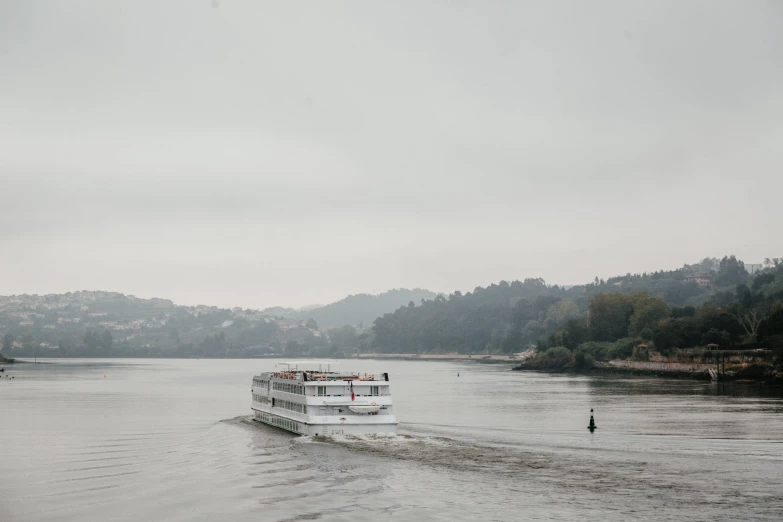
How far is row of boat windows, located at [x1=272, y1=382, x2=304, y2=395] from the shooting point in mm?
57625

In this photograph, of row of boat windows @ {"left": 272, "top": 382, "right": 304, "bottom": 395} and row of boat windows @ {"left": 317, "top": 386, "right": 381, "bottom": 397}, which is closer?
row of boat windows @ {"left": 317, "top": 386, "right": 381, "bottom": 397}

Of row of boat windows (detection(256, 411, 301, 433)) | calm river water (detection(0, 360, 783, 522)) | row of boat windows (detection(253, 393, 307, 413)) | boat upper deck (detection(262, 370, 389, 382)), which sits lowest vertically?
calm river water (detection(0, 360, 783, 522))

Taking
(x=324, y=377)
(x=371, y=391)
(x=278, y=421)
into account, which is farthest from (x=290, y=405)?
(x=371, y=391)

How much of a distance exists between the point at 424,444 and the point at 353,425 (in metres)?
4.82

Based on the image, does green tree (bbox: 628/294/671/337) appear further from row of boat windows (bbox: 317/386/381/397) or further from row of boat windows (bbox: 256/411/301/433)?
row of boat windows (bbox: 317/386/381/397)

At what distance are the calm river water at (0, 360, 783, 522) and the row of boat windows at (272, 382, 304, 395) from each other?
317 cm

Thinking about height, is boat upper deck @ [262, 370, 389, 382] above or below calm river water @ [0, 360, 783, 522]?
above

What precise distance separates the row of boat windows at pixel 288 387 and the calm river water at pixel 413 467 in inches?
125

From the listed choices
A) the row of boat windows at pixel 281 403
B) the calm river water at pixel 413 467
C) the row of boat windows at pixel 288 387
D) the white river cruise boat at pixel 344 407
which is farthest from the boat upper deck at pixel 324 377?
the calm river water at pixel 413 467

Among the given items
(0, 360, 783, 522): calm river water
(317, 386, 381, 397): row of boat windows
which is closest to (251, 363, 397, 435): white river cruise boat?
(317, 386, 381, 397): row of boat windows

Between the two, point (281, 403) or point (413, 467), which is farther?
point (281, 403)

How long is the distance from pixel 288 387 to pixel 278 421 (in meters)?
3.53

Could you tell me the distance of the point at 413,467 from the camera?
144 ft

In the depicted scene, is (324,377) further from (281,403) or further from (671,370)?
(671,370)
